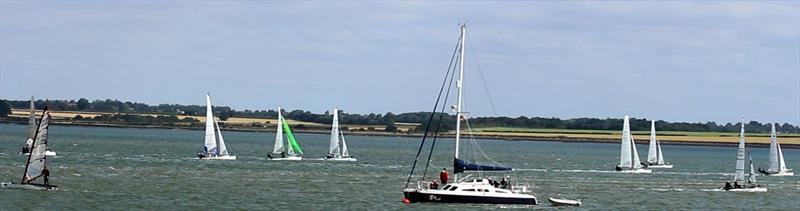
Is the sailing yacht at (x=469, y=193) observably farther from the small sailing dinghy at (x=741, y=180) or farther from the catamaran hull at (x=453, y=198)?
the small sailing dinghy at (x=741, y=180)

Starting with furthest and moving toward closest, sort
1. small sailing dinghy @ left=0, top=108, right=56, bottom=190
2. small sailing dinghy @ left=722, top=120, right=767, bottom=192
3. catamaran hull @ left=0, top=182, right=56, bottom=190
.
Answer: small sailing dinghy @ left=722, top=120, right=767, bottom=192
small sailing dinghy @ left=0, top=108, right=56, bottom=190
catamaran hull @ left=0, top=182, right=56, bottom=190

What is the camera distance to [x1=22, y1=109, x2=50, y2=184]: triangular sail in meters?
62.8

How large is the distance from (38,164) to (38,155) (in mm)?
552

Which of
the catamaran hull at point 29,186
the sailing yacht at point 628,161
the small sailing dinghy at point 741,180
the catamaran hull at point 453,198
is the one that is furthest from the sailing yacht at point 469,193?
the sailing yacht at point 628,161

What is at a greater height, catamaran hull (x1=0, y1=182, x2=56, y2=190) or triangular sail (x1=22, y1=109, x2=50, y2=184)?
triangular sail (x1=22, y1=109, x2=50, y2=184)

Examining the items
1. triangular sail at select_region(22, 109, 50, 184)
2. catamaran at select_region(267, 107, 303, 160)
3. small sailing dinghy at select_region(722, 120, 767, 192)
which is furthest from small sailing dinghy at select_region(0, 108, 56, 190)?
catamaran at select_region(267, 107, 303, 160)

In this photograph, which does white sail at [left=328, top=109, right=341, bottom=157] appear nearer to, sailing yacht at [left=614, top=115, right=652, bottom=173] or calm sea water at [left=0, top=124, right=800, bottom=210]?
calm sea water at [left=0, top=124, right=800, bottom=210]

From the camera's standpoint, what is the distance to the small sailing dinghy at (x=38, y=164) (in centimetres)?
6269

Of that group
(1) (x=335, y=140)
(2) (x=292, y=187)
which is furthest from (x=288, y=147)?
(2) (x=292, y=187)

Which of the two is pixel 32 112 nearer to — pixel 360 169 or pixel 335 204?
pixel 360 169

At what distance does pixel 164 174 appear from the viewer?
266 feet

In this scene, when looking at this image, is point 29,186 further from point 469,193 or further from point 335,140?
point 335,140

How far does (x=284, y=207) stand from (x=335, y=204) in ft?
9.09

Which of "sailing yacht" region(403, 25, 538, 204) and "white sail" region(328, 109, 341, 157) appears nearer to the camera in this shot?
"sailing yacht" region(403, 25, 538, 204)
